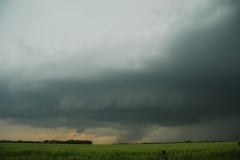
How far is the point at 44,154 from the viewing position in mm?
41438

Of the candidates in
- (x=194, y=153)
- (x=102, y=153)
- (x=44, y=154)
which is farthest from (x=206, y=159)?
(x=44, y=154)

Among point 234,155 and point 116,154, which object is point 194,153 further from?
point 116,154

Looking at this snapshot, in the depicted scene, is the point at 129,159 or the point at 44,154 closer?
the point at 129,159

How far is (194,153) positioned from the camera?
4172 cm

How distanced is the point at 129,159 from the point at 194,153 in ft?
29.0

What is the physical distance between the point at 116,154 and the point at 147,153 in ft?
13.0

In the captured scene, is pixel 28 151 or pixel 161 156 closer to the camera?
pixel 161 156

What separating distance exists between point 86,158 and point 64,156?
3.11 metres

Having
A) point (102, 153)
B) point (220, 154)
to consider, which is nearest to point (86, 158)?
point (102, 153)

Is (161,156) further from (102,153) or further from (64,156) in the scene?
(64,156)

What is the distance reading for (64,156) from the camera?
4022 centimetres

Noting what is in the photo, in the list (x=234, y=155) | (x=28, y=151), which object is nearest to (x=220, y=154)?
(x=234, y=155)

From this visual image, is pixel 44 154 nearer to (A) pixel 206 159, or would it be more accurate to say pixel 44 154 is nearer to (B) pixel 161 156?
(B) pixel 161 156

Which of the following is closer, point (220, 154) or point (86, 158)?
point (86, 158)
